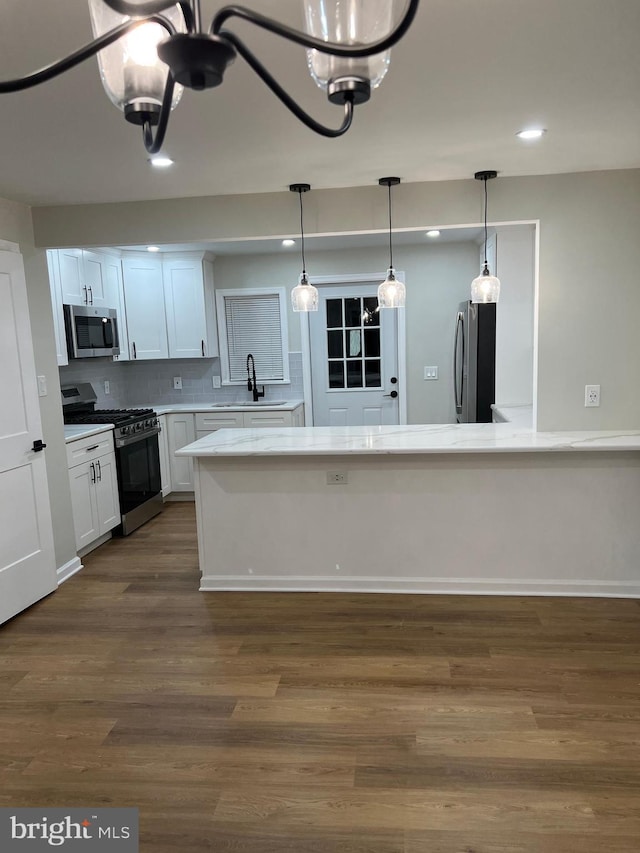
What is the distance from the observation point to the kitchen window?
20.4 ft

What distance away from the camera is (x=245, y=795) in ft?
6.58

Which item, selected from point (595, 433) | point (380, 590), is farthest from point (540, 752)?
point (595, 433)

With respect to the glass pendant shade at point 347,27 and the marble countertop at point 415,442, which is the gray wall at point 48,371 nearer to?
the marble countertop at point 415,442

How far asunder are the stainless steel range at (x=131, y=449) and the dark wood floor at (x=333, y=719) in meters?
1.35

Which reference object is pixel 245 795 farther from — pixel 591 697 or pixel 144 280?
pixel 144 280

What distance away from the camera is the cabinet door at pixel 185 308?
5809 millimetres

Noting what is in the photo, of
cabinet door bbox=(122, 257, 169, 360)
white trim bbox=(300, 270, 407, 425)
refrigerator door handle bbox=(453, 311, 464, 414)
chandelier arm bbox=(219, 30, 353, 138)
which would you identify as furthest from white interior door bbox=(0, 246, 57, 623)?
refrigerator door handle bbox=(453, 311, 464, 414)

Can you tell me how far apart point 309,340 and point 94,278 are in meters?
2.15

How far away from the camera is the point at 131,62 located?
0.91 metres

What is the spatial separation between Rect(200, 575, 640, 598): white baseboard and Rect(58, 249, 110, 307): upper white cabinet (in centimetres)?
256

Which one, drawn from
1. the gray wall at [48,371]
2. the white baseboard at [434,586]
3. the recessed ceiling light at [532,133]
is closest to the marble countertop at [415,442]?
the white baseboard at [434,586]

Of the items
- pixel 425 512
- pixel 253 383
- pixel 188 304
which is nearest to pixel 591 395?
pixel 425 512

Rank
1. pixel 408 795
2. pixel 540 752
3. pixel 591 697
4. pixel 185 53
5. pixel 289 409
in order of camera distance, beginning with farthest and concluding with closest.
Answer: pixel 289 409, pixel 591 697, pixel 540 752, pixel 408 795, pixel 185 53

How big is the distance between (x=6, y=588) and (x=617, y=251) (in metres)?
3.87
